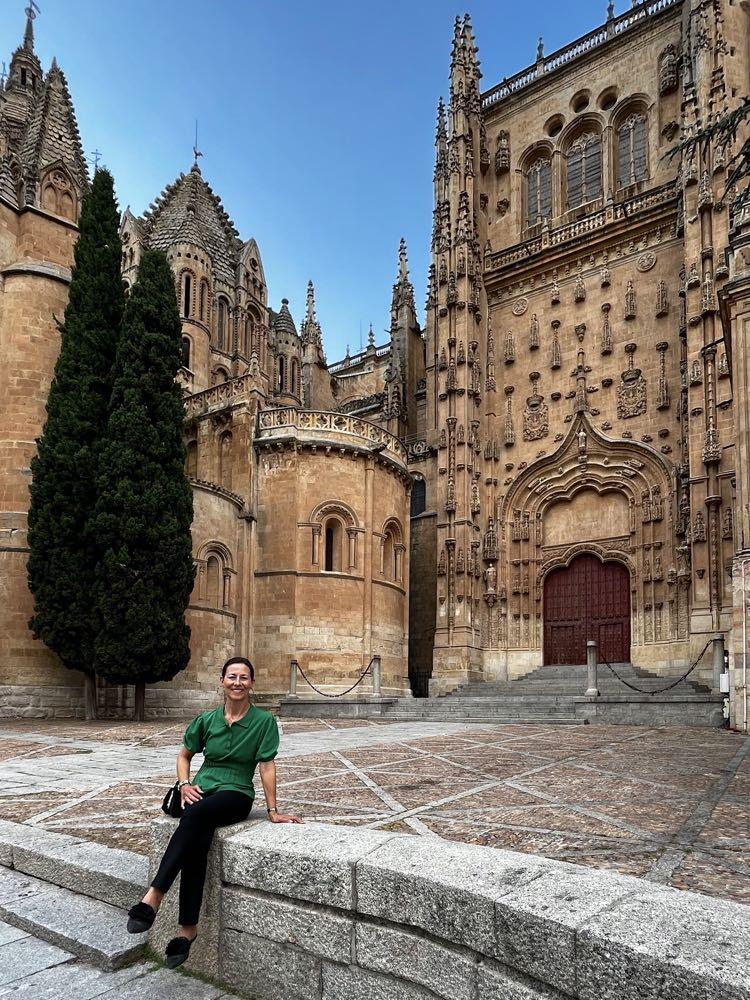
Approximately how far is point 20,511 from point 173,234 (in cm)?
1929

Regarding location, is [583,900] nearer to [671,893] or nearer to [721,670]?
[671,893]

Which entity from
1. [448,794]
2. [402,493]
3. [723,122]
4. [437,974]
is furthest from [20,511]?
[437,974]

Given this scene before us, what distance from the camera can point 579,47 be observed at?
100 ft

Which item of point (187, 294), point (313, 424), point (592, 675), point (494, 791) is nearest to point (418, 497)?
point (313, 424)

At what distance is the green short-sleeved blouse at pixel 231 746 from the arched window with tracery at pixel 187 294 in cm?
3150

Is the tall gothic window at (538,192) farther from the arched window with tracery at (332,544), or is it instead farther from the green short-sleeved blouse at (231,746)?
the green short-sleeved blouse at (231,746)

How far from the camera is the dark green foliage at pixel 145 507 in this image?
17.2 metres

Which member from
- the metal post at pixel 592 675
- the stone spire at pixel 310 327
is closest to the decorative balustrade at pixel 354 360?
the stone spire at pixel 310 327

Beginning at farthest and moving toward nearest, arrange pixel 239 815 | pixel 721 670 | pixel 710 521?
pixel 710 521, pixel 721 670, pixel 239 815

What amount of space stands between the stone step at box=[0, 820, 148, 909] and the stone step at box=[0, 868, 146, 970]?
0.17ft

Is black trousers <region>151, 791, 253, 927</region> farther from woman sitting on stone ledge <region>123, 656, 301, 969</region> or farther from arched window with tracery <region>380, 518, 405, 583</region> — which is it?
arched window with tracery <region>380, 518, 405, 583</region>

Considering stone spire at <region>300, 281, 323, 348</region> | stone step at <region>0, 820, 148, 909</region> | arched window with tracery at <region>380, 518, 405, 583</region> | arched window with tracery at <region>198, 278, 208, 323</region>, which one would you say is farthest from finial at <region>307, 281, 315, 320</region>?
stone step at <region>0, 820, 148, 909</region>

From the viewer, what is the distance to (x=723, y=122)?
21.3ft

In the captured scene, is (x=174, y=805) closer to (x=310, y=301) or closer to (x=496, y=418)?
(x=496, y=418)
